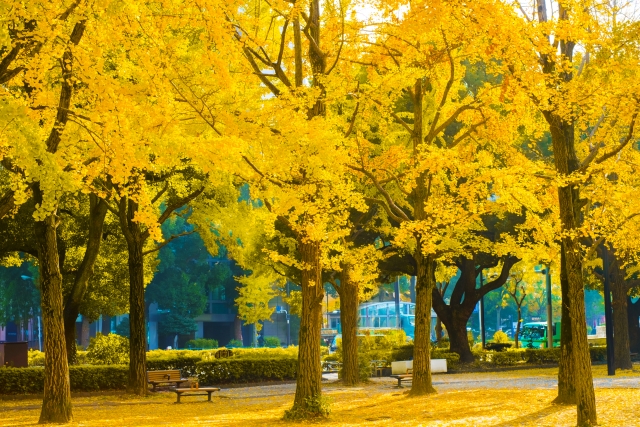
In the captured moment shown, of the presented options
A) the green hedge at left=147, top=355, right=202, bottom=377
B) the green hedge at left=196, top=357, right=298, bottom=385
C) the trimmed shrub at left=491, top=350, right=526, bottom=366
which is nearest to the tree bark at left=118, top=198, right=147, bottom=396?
the green hedge at left=196, top=357, right=298, bottom=385

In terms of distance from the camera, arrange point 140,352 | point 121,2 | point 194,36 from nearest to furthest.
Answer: point 121,2, point 194,36, point 140,352

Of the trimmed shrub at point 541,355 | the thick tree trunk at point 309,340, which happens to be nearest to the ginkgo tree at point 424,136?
the thick tree trunk at point 309,340

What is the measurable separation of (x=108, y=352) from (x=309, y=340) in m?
13.6

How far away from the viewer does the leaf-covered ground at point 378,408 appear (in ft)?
48.6

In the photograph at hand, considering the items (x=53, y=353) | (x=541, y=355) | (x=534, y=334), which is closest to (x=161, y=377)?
(x=53, y=353)

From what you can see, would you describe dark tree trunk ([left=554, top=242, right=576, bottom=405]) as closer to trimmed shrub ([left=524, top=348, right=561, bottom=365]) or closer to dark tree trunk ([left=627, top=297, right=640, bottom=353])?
trimmed shrub ([left=524, top=348, right=561, bottom=365])

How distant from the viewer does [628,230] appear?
16.5 metres

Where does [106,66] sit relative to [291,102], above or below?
above

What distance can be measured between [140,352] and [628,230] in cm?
1381

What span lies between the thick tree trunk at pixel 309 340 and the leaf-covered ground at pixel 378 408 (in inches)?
22.1

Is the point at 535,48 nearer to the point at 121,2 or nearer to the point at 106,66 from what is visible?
the point at 121,2

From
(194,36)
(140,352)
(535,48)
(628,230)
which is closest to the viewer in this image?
(535,48)

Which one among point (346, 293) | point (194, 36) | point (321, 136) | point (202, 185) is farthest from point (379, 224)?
point (321, 136)

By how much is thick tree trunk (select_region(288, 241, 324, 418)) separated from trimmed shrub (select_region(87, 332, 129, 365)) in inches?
508
